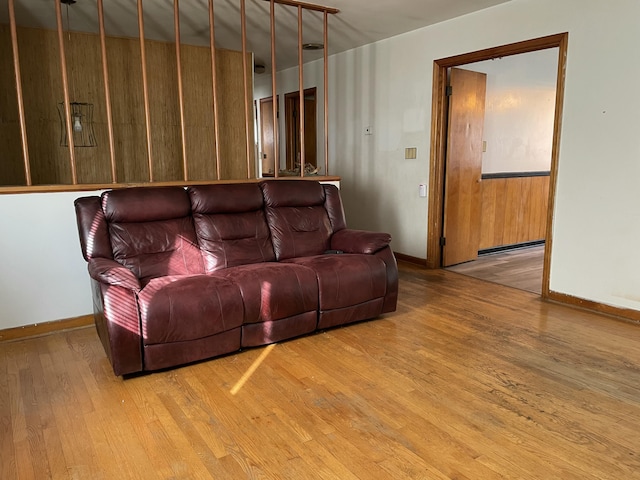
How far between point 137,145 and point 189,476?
13.1 ft

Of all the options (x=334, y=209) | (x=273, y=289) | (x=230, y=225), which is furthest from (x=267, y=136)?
(x=273, y=289)

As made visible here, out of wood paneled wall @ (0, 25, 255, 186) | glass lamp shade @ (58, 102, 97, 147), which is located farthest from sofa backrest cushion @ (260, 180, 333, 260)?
glass lamp shade @ (58, 102, 97, 147)

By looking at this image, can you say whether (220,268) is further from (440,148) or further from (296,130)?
(296,130)

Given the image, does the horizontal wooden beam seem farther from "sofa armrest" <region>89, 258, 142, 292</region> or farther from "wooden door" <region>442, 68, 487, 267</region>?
"sofa armrest" <region>89, 258, 142, 292</region>

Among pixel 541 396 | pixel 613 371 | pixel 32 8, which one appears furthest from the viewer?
pixel 32 8

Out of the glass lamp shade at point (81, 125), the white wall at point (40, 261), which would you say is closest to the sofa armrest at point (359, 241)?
the white wall at point (40, 261)

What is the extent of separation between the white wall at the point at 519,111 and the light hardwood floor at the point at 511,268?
3.31ft

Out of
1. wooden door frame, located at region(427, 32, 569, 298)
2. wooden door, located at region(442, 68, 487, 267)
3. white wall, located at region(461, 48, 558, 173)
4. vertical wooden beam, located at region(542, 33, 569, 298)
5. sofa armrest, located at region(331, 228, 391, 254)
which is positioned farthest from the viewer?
white wall, located at region(461, 48, 558, 173)

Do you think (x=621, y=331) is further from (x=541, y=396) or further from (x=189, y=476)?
(x=189, y=476)

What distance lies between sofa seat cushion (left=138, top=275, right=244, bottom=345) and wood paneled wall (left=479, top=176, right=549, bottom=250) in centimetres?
371

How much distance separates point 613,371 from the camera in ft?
8.78

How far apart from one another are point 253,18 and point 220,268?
8.46ft

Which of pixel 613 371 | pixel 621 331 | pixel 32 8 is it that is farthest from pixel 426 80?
pixel 32 8

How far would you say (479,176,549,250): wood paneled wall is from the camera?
564cm
